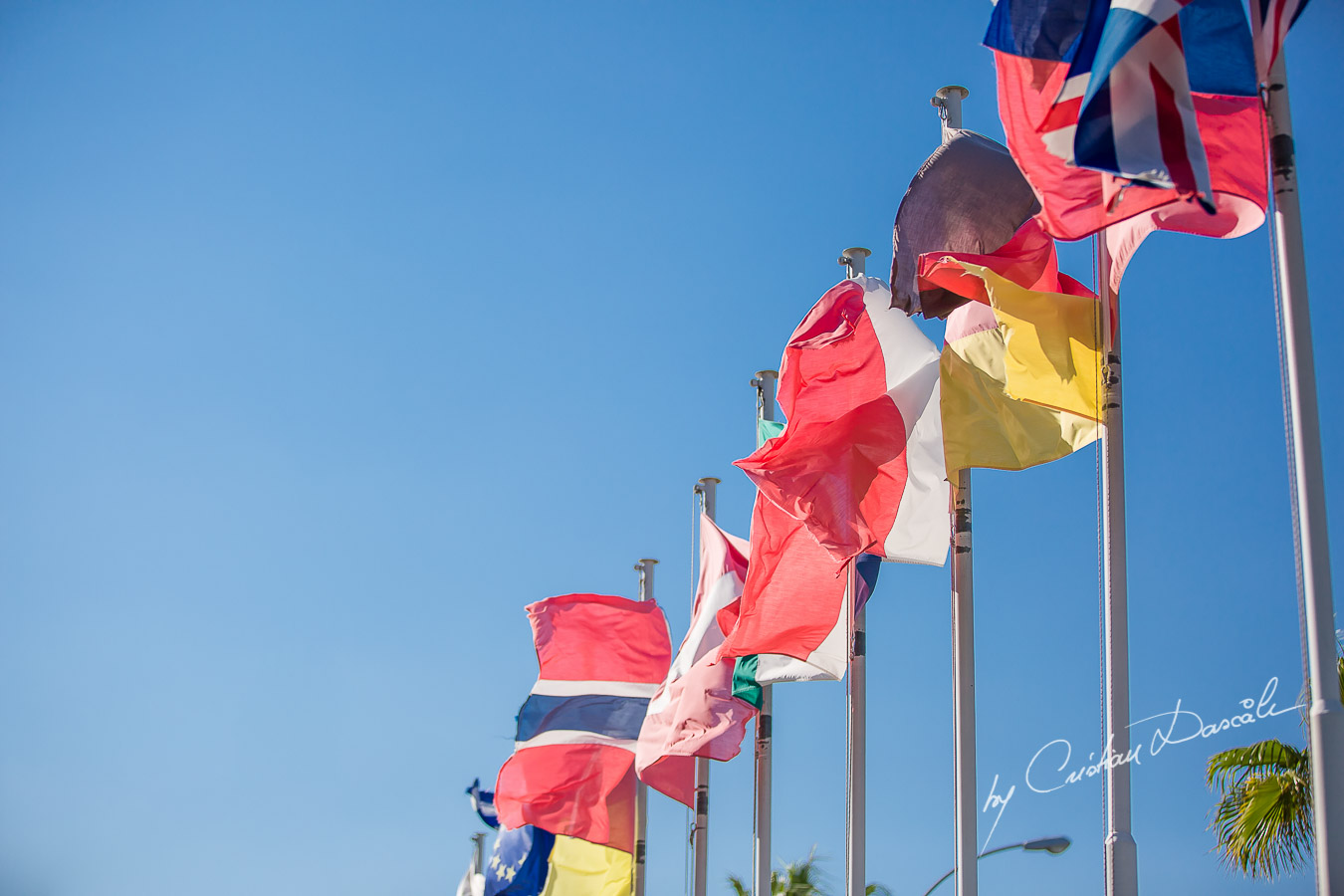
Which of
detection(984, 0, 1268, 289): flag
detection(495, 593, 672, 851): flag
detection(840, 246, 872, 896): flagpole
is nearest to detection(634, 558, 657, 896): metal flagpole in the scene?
detection(495, 593, 672, 851): flag

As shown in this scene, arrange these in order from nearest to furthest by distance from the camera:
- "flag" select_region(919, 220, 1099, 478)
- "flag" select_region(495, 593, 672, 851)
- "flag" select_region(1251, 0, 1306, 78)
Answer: "flag" select_region(1251, 0, 1306, 78) < "flag" select_region(919, 220, 1099, 478) < "flag" select_region(495, 593, 672, 851)

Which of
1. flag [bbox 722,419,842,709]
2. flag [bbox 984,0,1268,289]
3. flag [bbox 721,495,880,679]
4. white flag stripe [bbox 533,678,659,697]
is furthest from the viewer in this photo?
white flag stripe [bbox 533,678,659,697]

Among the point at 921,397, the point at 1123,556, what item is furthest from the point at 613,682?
the point at 1123,556

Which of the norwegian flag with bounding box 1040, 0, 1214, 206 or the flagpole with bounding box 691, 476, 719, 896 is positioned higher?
the norwegian flag with bounding box 1040, 0, 1214, 206

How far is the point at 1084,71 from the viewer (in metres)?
10.7

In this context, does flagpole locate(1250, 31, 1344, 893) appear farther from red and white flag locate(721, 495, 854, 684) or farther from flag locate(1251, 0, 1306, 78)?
red and white flag locate(721, 495, 854, 684)

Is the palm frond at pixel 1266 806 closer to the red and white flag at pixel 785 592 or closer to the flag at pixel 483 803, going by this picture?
the red and white flag at pixel 785 592

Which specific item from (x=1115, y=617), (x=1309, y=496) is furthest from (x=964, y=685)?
(x=1309, y=496)

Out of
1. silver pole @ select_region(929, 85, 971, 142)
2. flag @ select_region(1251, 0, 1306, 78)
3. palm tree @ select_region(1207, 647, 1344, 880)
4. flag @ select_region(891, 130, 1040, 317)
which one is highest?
silver pole @ select_region(929, 85, 971, 142)

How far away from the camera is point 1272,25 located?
10312 millimetres

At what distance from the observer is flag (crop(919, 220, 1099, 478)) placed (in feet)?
45.9

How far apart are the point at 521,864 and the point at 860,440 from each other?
15.6 m

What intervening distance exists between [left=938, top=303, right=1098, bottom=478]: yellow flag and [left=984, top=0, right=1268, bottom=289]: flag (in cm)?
251

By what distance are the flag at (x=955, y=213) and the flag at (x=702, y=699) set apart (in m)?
6.73
